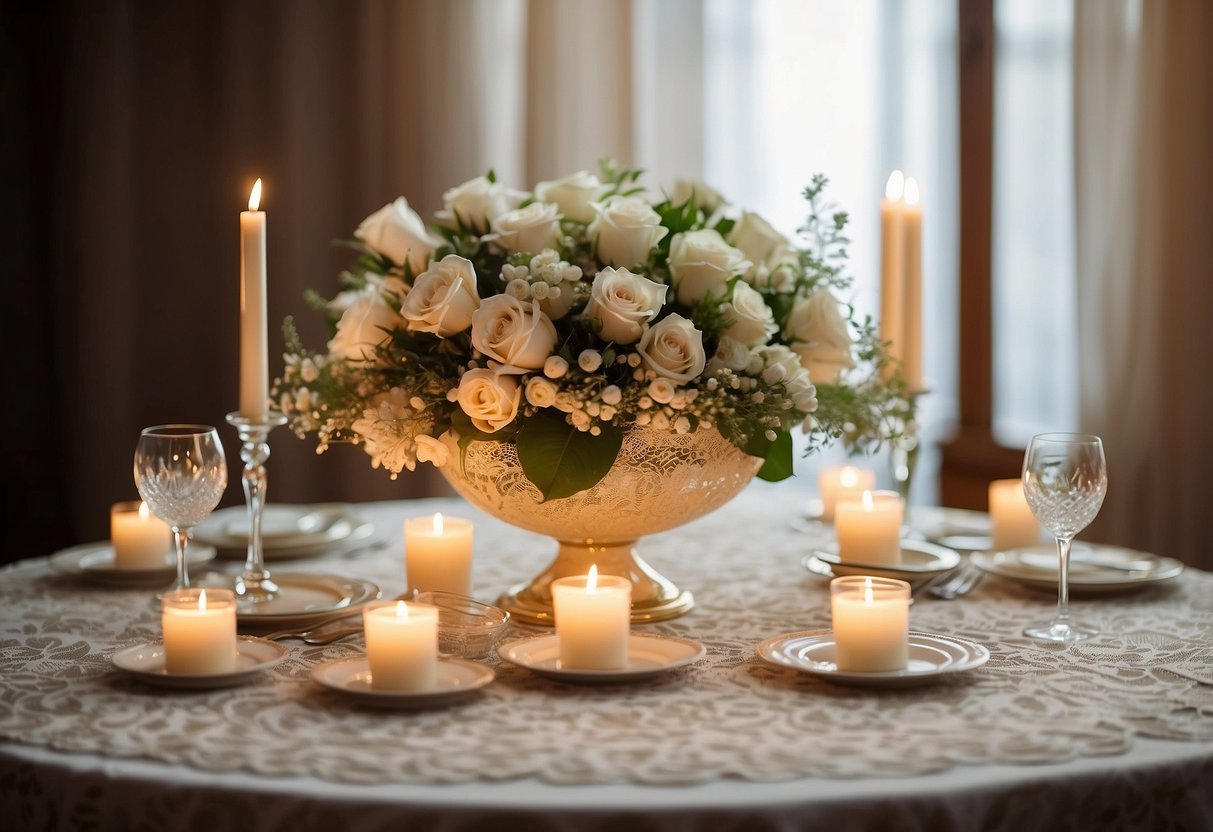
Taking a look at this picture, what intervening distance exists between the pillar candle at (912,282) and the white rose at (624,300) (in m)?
0.78

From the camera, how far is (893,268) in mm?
2154

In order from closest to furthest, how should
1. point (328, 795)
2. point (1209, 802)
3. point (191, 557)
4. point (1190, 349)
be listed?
point (328, 795), point (1209, 802), point (191, 557), point (1190, 349)

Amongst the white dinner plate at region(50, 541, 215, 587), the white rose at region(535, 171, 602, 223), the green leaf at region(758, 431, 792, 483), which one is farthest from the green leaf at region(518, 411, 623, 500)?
the white dinner plate at region(50, 541, 215, 587)

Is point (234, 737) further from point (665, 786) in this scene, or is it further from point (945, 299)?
point (945, 299)

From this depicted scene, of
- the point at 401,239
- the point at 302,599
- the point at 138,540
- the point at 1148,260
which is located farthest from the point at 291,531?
the point at 1148,260

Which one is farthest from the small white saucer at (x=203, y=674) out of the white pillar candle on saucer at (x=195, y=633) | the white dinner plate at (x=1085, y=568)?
the white dinner plate at (x=1085, y=568)

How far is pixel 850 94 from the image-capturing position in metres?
3.73

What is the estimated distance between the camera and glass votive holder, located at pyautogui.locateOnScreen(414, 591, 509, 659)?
1472 mm

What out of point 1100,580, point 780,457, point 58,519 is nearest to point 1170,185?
point 1100,580

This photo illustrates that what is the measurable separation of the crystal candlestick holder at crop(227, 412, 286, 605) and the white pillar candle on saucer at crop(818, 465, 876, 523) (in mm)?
967

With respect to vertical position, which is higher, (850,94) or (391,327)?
(850,94)

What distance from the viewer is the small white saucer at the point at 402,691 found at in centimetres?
127

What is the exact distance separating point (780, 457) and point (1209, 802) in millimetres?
653

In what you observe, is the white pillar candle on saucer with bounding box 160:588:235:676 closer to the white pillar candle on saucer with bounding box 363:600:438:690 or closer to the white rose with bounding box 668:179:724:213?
the white pillar candle on saucer with bounding box 363:600:438:690
